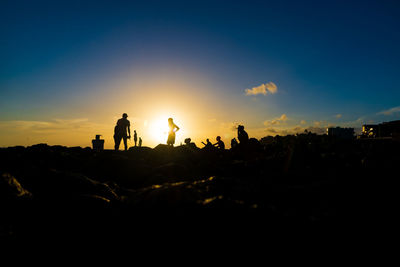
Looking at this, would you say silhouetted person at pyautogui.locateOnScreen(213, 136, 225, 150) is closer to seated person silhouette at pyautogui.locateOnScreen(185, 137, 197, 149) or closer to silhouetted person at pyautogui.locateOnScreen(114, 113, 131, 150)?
seated person silhouette at pyautogui.locateOnScreen(185, 137, 197, 149)

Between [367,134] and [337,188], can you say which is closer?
[337,188]

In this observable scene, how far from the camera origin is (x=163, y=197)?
4047 millimetres

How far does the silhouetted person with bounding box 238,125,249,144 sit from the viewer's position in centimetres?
1320

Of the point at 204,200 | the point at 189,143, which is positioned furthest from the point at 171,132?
the point at 204,200

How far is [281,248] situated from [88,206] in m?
→ 4.28

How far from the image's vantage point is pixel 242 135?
13.4 m

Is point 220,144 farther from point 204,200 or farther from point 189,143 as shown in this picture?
point 204,200

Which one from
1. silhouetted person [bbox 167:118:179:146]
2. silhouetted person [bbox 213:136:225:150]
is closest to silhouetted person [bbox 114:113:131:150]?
silhouetted person [bbox 167:118:179:146]

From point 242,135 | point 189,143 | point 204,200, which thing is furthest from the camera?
point 189,143

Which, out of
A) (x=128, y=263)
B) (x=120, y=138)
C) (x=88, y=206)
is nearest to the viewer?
(x=128, y=263)

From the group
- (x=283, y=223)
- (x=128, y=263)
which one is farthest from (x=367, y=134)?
(x=128, y=263)

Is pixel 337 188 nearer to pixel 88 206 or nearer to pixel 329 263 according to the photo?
pixel 329 263

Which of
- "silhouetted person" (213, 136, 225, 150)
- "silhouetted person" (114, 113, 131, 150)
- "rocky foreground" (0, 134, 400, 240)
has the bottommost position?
"rocky foreground" (0, 134, 400, 240)

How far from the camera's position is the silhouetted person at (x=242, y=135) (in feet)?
43.3
